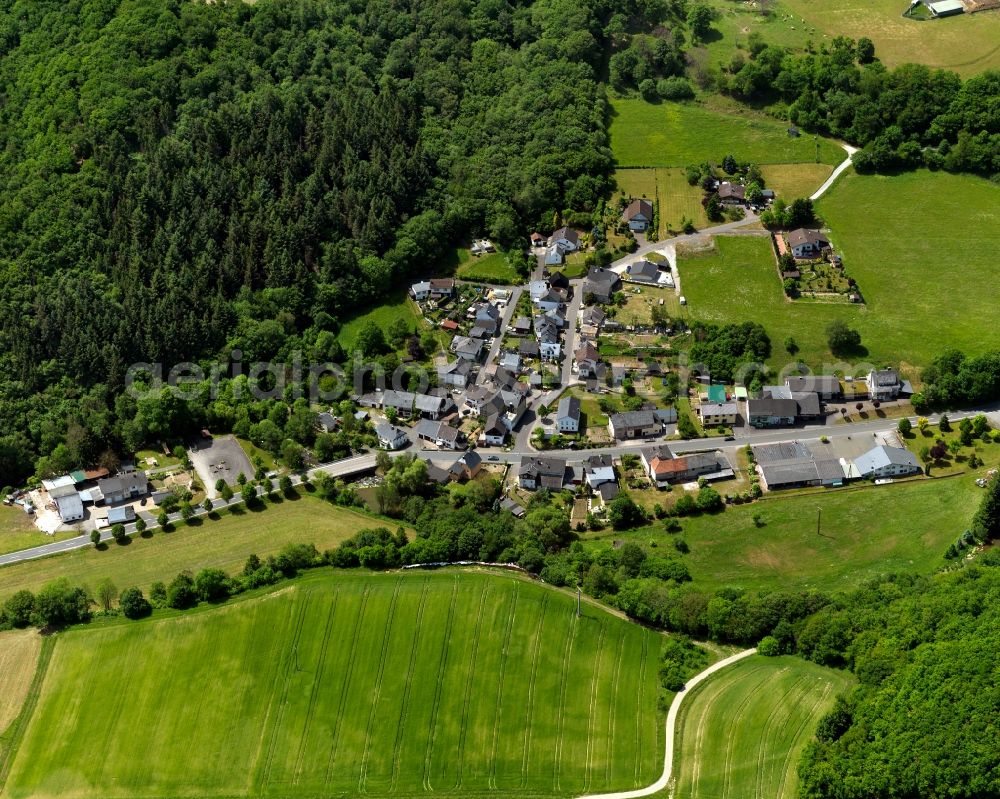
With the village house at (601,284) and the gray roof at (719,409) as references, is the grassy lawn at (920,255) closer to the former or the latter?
the gray roof at (719,409)

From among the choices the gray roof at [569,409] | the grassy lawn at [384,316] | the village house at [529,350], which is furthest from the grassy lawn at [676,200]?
the grassy lawn at [384,316]

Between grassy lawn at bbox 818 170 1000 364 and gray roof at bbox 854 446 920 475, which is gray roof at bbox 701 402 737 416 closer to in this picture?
gray roof at bbox 854 446 920 475

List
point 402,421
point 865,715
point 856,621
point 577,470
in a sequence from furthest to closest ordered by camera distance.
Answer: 1. point 402,421
2. point 577,470
3. point 856,621
4. point 865,715

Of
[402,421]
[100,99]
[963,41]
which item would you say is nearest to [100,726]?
[402,421]

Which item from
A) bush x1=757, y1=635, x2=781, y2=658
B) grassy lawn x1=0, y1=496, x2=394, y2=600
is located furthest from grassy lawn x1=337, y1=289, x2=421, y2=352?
bush x1=757, y1=635, x2=781, y2=658

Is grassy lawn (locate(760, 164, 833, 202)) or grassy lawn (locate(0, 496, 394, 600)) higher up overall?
grassy lawn (locate(760, 164, 833, 202))

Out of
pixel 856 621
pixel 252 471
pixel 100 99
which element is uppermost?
pixel 100 99

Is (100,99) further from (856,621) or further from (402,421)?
(856,621)
